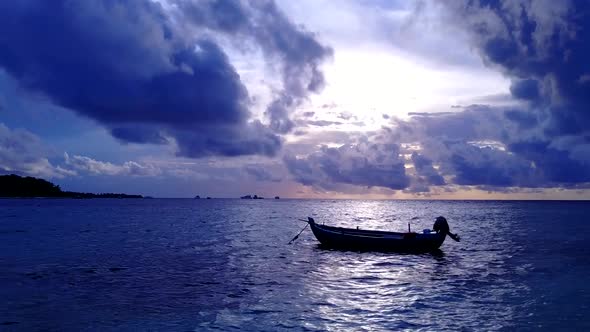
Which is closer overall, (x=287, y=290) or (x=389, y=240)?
(x=287, y=290)

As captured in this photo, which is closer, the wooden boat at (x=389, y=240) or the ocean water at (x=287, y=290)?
the ocean water at (x=287, y=290)

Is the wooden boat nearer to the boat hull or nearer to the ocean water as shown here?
the boat hull

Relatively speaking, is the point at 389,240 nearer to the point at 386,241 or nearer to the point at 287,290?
the point at 386,241

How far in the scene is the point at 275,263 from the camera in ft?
109

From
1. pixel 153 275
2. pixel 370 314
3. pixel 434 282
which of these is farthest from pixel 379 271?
pixel 153 275

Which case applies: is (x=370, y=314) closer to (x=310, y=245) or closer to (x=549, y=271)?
(x=549, y=271)

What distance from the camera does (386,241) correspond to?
39.2 m

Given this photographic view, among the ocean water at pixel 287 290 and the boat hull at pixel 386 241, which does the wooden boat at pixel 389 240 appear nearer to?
the boat hull at pixel 386 241

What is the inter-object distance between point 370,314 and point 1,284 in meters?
20.5

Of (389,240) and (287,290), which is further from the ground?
(389,240)

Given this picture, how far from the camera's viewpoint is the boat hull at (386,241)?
39.3 metres

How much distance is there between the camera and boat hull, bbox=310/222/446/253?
39344 mm

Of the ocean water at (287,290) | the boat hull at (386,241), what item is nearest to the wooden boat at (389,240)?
the boat hull at (386,241)

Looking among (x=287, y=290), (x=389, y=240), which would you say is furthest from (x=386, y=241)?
A: (x=287, y=290)
